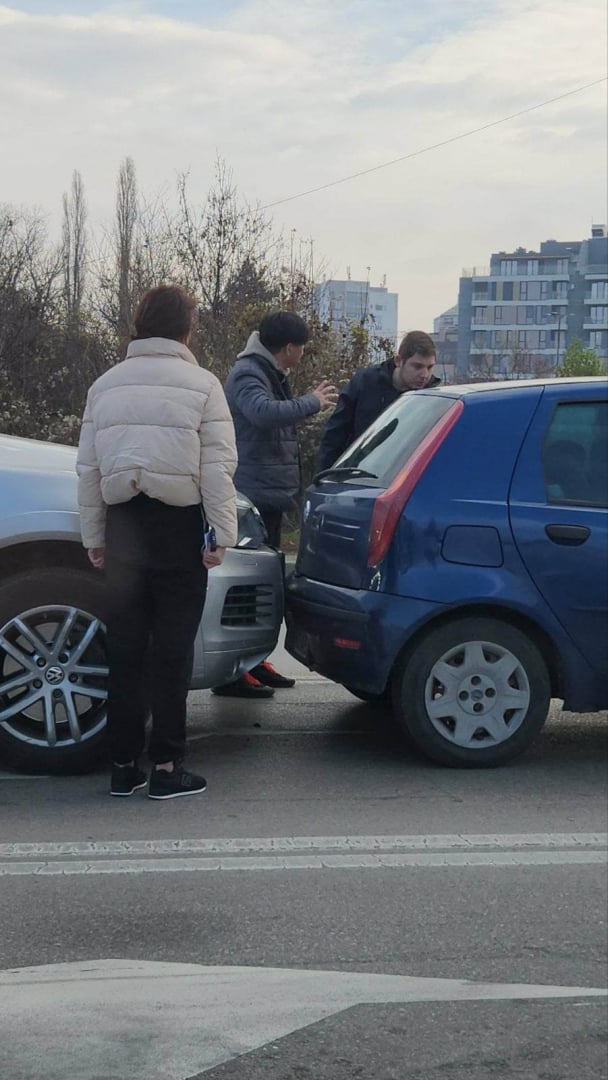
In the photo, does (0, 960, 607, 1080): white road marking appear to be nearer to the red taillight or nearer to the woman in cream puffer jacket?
the woman in cream puffer jacket

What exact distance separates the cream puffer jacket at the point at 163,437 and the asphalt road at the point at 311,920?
108 centimetres

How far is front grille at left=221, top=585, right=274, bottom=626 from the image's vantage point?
17.5 ft

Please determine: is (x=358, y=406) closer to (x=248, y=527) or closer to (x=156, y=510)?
(x=248, y=527)

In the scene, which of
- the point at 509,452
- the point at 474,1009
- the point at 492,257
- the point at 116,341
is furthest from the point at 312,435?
the point at 492,257

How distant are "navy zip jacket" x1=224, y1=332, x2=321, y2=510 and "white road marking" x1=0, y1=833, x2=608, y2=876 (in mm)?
2447

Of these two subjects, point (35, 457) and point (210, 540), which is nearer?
point (210, 540)

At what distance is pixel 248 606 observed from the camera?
543 cm

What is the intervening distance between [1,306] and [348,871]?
599 inches

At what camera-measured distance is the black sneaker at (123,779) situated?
4895 millimetres

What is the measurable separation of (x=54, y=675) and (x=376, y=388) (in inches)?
105

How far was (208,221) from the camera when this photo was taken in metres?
18.1

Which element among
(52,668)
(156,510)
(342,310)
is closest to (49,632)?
(52,668)

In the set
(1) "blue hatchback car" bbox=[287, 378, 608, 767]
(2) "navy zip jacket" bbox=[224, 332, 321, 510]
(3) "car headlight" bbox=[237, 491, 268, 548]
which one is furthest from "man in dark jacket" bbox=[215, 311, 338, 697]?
(1) "blue hatchback car" bbox=[287, 378, 608, 767]

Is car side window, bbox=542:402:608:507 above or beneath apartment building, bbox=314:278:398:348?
beneath
